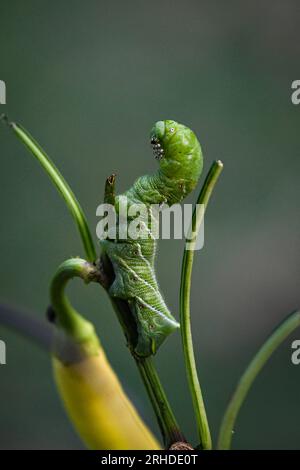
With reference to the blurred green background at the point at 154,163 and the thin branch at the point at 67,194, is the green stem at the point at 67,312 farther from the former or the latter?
the blurred green background at the point at 154,163

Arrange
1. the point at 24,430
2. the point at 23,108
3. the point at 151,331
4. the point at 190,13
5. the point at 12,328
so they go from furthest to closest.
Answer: the point at 190,13
the point at 23,108
the point at 24,430
the point at 151,331
the point at 12,328

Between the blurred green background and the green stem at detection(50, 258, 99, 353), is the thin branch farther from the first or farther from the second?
the blurred green background

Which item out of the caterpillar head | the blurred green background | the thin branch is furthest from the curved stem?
the blurred green background

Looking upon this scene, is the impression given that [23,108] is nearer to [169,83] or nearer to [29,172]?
[29,172]

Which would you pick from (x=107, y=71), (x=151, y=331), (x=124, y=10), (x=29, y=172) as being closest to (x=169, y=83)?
(x=107, y=71)

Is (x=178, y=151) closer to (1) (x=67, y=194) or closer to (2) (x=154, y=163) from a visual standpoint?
(1) (x=67, y=194)
